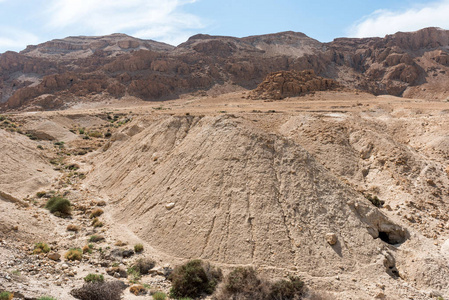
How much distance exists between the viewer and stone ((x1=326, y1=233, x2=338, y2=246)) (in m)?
10.7

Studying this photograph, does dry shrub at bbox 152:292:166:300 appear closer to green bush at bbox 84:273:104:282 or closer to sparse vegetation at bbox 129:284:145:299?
sparse vegetation at bbox 129:284:145:299

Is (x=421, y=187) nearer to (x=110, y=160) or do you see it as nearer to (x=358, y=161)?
(x=358, y=161)

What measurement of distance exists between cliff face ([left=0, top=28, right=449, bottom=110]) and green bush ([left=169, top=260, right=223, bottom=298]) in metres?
59.6

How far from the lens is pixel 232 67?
3086 inches

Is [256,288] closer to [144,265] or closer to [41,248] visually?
[144,265]

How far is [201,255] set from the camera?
10.7 metres

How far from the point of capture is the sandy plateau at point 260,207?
1002 cm

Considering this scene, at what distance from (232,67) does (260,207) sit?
230ft

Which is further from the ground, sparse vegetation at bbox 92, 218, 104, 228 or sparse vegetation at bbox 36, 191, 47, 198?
sparse vegetation at bbox 36, 191, 47, 198

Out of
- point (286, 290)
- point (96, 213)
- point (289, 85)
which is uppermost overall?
point (289, 85)

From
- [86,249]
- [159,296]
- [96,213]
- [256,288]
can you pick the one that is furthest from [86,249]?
[256,288]

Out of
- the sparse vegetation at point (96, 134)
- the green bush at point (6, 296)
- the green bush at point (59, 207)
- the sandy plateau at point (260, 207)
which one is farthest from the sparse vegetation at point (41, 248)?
the sparse vegetation at point (96, 134)

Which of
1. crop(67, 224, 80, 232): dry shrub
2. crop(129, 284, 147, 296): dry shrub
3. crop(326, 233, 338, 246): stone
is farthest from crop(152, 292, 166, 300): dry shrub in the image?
crop(67, 224, 80, 232): dry shrub

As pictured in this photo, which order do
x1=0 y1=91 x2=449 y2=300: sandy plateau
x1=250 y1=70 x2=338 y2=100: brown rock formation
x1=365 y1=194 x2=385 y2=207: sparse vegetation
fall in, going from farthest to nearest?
1. x1=250 y1=70 x2=338 y2=100: brown rock formation
2. x1=365 y1=194 x2=385 y2=207: sparse vegetation
3. x1=0 y1=91 x2=449 y2=300: sandy plateau
